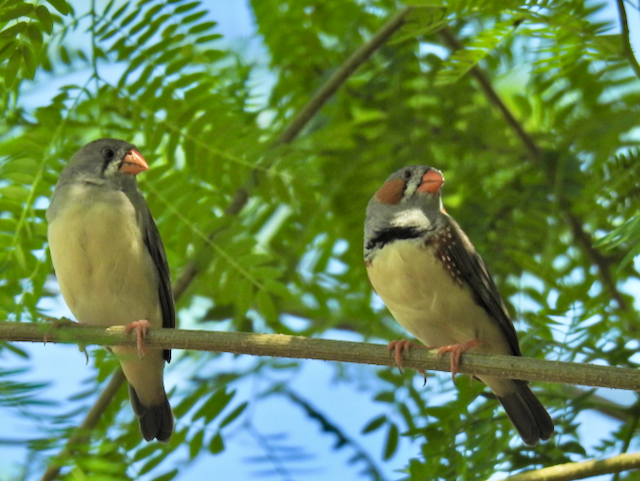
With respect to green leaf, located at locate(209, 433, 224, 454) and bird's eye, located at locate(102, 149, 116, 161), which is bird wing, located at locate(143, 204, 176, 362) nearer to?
bird's eye, located at locate(102, 149, 116, 161)

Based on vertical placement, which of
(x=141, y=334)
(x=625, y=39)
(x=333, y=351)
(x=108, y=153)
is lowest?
(x=333, y=351)

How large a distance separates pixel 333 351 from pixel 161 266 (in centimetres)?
121

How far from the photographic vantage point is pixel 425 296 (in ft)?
9.77

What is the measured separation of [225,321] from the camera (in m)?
3.78

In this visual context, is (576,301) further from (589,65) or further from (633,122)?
(589,65)

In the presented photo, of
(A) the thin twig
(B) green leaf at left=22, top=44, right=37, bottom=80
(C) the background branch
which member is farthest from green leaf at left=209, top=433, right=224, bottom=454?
(A) the thin twig

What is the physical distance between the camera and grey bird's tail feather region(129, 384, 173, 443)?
9.57 ft

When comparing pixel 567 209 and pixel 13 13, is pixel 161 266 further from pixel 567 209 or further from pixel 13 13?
pixel 567 209

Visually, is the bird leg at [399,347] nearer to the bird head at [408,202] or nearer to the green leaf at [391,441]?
the bird head at [408,202]

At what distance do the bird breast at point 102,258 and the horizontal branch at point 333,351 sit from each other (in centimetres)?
72

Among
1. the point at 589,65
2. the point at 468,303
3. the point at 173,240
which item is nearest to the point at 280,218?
the point at 173,240

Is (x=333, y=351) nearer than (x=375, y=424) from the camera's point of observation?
Yes

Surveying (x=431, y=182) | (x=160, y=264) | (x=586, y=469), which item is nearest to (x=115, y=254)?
(x=160, y=264)

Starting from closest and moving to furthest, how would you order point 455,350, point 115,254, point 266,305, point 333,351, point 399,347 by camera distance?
point 333,351, point 399,347, point 455,350, point 266,305, point 115,254
